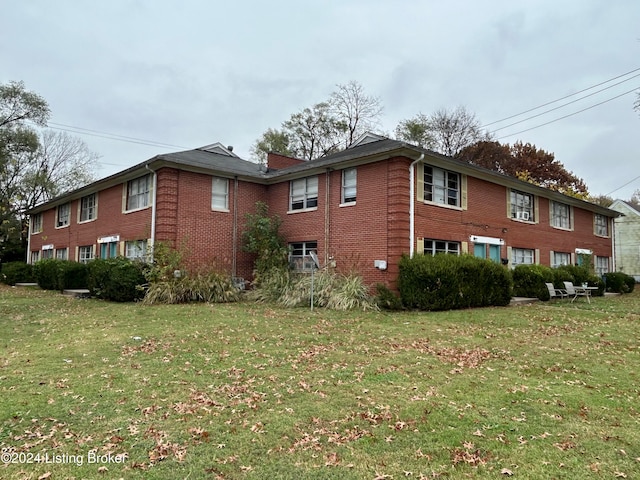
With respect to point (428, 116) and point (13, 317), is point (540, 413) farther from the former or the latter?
point (428, 116)

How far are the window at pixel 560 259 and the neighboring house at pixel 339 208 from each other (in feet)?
0.48

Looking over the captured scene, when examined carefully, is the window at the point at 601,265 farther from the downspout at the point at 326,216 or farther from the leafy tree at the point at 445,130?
the downspout at the point at 326,216

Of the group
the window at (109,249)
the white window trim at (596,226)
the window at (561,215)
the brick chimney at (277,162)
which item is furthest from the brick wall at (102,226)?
the white window trim at (596,226)

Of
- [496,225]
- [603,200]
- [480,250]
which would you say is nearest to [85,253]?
[480,250]

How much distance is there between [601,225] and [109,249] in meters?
28.6

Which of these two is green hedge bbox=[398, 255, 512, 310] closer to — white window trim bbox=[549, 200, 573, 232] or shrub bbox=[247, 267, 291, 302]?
shrub bbox=[247, 267, 291, 302]

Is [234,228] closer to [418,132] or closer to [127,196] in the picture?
[127,196]

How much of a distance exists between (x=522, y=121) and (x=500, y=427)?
24.6m

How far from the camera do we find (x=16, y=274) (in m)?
25.4

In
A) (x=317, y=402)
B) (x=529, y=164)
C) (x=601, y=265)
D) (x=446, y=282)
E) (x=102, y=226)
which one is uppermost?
(x=529, y=164)

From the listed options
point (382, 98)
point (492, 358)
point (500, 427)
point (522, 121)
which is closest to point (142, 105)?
point (382, 98)

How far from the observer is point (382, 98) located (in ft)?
116

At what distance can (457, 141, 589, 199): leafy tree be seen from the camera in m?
36.2

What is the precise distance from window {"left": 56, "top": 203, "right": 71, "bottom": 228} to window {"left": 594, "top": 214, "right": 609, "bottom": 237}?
105ft
